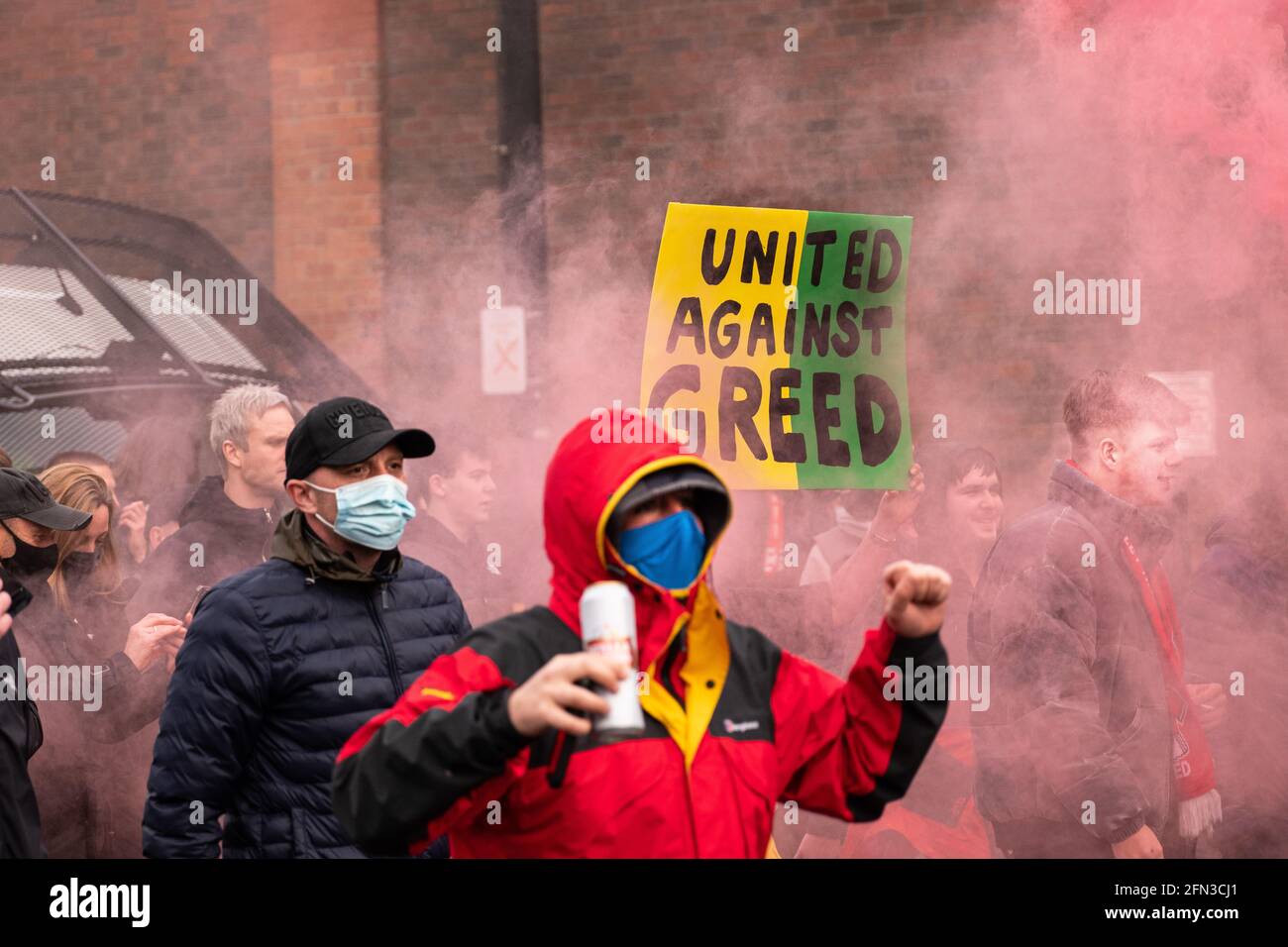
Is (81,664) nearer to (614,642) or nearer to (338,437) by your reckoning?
(338,437)

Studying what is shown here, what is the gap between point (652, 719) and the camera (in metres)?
2.08

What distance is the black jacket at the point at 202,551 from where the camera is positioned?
14.7 feet

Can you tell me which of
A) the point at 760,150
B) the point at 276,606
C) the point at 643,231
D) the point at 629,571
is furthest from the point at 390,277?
the point at 629,571

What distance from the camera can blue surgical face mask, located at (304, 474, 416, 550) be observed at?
3.04 m

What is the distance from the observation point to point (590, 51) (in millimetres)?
7688

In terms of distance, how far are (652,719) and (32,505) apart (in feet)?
8.06

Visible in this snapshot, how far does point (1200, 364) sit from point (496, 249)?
3.14 metres

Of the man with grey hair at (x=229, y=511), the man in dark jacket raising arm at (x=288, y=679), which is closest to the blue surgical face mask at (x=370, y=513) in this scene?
the man in dark jacket raising arm at (x=288, y=679)

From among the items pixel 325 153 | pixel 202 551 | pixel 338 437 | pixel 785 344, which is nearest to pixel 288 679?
pixel 338 437

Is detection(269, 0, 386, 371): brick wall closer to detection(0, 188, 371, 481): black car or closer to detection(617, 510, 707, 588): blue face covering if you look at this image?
detection(0, 188, 371, 481): black car

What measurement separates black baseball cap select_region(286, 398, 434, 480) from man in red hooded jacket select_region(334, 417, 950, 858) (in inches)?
41.4

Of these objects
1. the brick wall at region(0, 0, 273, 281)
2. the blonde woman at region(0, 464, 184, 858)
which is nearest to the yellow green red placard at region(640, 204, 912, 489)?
the blonde woman at region(0, 464, 184, 858)

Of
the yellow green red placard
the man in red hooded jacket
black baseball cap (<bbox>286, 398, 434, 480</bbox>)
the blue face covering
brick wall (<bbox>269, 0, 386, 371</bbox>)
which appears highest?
brick wall (<bbox>269, 0, 386, 371</bbox>)

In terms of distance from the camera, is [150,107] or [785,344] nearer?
[785,344]
